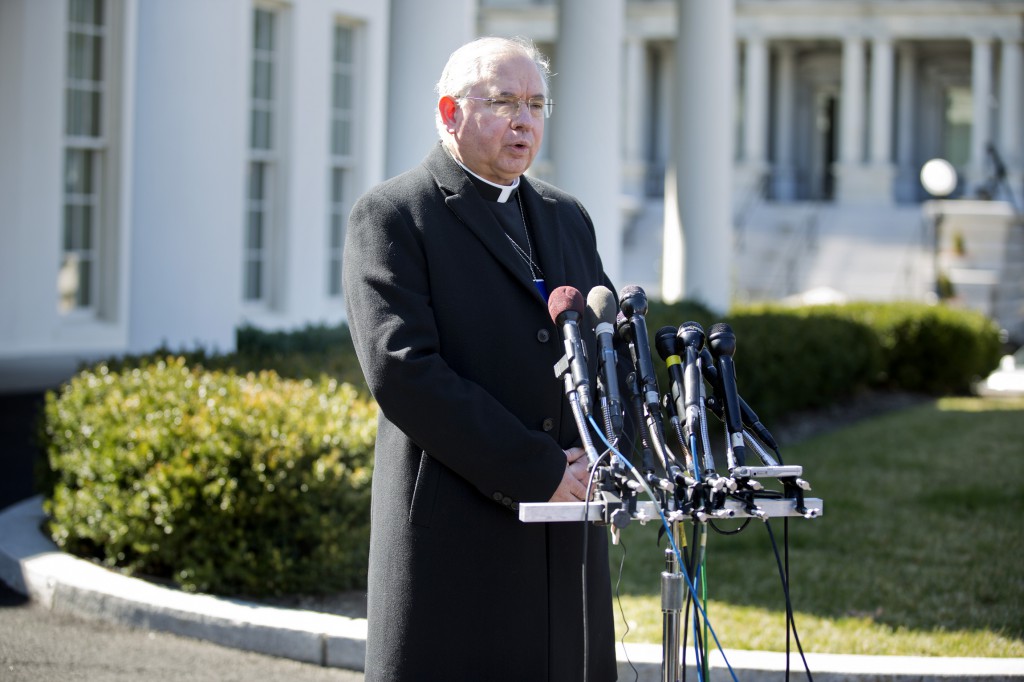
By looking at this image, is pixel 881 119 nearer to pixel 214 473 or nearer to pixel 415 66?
pixel 415 66

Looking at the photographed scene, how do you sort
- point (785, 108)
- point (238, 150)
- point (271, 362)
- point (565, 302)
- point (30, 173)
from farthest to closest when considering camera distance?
point (785, 108), point (30, 173), point (238, 150), point (271, 362), point (565, 302)

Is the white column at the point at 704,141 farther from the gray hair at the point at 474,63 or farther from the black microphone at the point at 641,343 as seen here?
the black microphone at the point at 641,343

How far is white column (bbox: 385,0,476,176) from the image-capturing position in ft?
31.7

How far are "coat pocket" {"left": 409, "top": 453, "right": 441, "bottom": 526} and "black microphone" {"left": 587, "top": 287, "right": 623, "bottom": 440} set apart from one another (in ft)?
1.84

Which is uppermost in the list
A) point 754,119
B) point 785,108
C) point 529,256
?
point 785,108

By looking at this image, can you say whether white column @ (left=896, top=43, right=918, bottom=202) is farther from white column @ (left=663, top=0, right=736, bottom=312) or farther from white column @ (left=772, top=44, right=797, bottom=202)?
white column @ (left=663, top=0, right=736, bottom=312)

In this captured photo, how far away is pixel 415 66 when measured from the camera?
970 cm

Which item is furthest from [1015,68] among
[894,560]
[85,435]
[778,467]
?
[778,467]

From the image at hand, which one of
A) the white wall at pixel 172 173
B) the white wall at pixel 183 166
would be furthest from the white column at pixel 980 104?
the white wall at pixel 183 166

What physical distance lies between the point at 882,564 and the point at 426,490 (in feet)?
16.4

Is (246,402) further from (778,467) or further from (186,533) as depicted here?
(778,467)

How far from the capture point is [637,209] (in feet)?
126

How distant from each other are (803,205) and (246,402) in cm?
3320

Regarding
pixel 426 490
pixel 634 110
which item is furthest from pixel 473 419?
pixel 634 110
